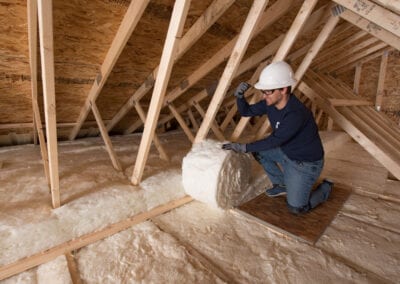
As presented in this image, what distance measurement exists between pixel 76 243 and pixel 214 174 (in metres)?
0.99

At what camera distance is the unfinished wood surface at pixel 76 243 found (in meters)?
1.24

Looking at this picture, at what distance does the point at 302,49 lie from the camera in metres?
3.75

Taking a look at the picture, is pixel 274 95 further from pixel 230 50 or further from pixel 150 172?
pixel 150 172

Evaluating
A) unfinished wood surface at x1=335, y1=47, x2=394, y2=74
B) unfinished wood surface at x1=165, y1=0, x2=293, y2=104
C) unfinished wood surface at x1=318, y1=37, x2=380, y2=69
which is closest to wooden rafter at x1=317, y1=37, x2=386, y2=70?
unfinished wood surface at x1=318, y1=37, x2=380, y2=69

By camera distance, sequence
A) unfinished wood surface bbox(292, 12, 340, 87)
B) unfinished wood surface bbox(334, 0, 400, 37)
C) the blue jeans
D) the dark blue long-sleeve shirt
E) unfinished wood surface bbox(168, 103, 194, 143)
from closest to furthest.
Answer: unfinished wood surface bbox(334, 0, 400, 37), the dark blue long-sleeve shirt, the blue jeans, unfinished wood surface bbox(292, 12, 340, 87), unfinished wood surface bbox(168, 103, 194, 143)

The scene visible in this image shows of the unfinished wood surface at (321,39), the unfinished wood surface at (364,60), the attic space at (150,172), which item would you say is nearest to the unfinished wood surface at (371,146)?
the attic space at (150,172)

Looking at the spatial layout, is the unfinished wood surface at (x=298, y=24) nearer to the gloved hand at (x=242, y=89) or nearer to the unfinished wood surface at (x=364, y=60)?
the gloved hand at (x=242, y=89)

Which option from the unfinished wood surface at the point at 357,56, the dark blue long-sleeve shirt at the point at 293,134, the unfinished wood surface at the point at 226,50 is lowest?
the dark blue long-sleeve shirt at the point at 293,134

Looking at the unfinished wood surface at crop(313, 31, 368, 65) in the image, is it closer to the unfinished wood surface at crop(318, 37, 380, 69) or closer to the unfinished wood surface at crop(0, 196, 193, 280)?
the unfinished wood surface at crop(318, 37, 380, 69)

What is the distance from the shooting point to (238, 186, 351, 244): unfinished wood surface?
5.67 ft

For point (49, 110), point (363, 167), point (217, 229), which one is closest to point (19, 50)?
point (49, 110)

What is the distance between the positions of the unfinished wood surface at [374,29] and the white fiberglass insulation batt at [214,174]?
5.82 feet

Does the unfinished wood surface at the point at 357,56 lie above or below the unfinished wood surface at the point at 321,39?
above

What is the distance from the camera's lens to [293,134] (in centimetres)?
179
